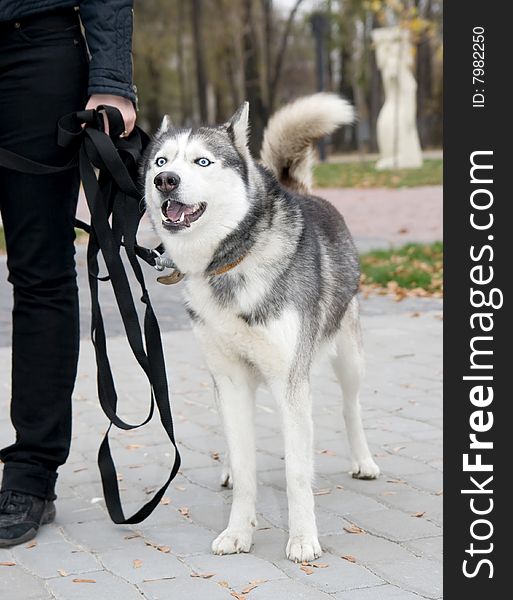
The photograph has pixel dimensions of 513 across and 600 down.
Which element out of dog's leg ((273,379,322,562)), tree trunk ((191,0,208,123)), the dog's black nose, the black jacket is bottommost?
dog's leg ((273,379,322,562))

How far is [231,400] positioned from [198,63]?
1140 inches

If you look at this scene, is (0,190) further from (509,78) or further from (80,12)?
(509,78)

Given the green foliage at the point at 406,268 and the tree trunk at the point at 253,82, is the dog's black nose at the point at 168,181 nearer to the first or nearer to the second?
the green foliage at the point at 406,268

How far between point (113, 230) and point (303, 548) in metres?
1.28

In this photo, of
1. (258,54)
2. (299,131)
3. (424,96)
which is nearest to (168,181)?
(299,131)

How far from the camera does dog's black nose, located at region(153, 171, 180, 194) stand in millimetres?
3229

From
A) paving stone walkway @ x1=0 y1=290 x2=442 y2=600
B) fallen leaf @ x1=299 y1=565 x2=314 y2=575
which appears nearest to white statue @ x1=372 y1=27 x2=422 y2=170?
paving stone walkway @ x1=0 y1=290 x2=442 y2=600

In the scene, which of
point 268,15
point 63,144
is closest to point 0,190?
point 63,144

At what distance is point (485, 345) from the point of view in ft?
9.53

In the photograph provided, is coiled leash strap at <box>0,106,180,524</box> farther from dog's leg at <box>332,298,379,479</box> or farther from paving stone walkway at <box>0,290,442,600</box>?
dog's leg at <box>332,298,379,479</box>

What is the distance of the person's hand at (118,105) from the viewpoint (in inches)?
142

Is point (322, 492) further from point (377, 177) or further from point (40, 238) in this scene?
point (377, 177)

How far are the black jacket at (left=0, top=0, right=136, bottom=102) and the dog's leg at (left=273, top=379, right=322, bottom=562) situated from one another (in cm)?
118

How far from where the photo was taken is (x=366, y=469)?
430cm
